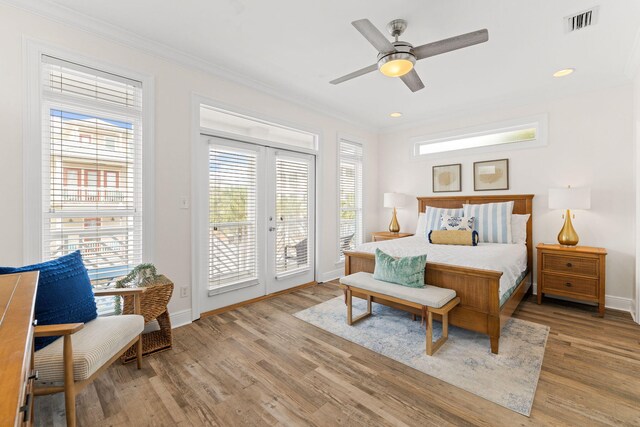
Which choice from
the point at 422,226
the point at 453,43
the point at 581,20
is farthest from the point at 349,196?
the point at 581,20

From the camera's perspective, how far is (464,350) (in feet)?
7.81

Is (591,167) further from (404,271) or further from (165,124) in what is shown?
(165,124)

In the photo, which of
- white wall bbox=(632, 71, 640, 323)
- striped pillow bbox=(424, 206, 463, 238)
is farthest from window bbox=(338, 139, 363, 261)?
white wall bbox=(632, 71, 640, 323)

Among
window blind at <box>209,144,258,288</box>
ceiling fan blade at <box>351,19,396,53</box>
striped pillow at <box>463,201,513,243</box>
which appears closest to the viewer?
ceiling fan blade at <box>351,19,396,53</box>

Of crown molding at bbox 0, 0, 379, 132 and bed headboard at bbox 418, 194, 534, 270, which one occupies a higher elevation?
crown molding at bbox 0, 0, 379, 132

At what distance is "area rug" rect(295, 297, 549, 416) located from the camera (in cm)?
192

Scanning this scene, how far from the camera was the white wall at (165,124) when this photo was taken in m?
2.04

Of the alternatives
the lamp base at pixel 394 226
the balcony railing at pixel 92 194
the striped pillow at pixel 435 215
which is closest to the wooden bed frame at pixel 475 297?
the striped pillow at pixel 435 215

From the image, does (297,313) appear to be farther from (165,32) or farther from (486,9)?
(486,9)

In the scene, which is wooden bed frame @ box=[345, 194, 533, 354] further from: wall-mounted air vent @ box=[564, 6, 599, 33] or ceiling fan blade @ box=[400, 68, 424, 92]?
wall-mounted air vent @ box=[564, 6, 599, 33]

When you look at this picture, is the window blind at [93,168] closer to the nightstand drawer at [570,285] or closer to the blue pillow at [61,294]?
the blue pillow at [61,294]

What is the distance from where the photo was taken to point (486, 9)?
218cm

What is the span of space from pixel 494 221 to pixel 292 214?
8.82 feet

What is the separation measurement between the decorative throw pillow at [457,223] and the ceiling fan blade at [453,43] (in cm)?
233
